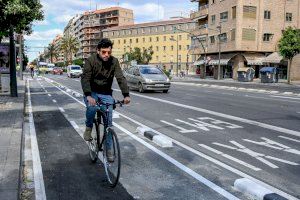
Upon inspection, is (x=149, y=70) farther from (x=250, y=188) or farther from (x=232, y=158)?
(x=250, y=188)

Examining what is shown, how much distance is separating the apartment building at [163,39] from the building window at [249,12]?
47.5 meters

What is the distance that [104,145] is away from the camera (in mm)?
5645

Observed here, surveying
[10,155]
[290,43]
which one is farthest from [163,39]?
[10,155]

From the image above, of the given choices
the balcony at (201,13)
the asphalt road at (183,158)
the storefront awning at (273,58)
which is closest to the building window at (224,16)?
the balcony at (201,13)

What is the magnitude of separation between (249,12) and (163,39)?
5844 centimetres

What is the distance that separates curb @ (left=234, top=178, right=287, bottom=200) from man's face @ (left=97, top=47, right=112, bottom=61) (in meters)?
2.53

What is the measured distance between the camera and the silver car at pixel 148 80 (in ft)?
75.3

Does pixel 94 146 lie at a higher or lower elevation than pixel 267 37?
lower

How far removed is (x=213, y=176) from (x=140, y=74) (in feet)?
60.0

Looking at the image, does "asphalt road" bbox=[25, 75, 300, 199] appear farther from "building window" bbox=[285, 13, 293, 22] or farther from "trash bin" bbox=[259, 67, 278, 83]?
"building window" bbox=[285, 13, 293, 22]

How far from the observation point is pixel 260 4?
5756cm

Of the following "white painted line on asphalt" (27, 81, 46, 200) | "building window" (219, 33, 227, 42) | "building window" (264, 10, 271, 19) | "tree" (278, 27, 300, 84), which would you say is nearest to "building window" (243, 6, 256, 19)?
"building window" (264, 10, 271, 19)

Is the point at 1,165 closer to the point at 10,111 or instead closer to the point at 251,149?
the point at 251,149

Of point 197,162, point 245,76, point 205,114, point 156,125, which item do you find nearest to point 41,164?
point 197,162
